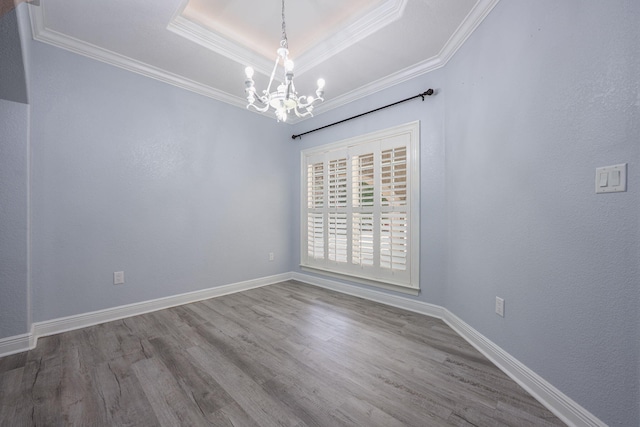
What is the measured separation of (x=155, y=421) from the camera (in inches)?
49.9

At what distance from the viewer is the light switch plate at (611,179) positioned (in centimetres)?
105

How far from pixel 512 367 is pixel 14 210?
374 cm

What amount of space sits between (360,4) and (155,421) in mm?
3196

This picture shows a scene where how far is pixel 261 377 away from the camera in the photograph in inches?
63.5

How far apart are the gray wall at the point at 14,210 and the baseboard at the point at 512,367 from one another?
10.5ft

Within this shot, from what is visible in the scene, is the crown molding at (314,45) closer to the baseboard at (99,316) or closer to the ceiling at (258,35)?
the ceiling at (258,35)

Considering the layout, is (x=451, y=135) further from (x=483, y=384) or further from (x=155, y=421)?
(x=155, y=421)

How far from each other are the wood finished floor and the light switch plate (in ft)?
3.85

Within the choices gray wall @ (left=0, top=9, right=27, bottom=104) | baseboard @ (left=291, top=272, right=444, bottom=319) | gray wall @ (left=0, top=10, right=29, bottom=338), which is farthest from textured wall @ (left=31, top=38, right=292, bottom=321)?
baseboard @ (left=291, top=272, right=444, bottom=319)

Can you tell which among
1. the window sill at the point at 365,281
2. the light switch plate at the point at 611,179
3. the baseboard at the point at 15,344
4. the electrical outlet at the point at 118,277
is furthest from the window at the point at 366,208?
the baseboard at the point at 15,344

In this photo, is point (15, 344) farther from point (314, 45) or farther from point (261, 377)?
point (314, 45)

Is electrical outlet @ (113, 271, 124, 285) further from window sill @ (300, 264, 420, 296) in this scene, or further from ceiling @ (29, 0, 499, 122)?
window sill @ (300, 264, 420, 296)

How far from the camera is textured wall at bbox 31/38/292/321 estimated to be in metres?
2.17

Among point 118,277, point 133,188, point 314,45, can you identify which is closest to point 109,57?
point 133,188
